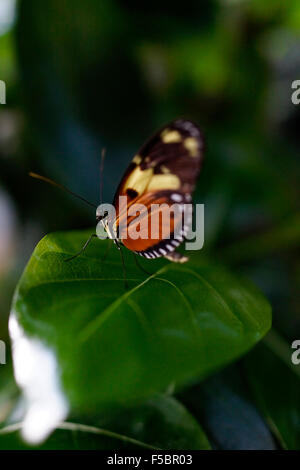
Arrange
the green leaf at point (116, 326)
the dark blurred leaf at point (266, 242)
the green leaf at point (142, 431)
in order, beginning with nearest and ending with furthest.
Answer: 1. the green leaf at point (116, 326)
2. the green leaf at point (142, 431)
3. the dark blurred leaf at point (266, 242)

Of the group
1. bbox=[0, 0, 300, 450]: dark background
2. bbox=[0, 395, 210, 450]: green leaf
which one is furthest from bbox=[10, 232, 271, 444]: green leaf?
bbox=[0, 0, 300, 450]: dark background

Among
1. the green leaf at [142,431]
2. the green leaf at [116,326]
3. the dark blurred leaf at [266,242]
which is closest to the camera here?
the green leaf at [116,326]

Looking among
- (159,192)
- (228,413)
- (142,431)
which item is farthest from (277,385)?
(159,192)

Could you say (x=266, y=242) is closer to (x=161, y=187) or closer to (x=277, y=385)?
(x=277, y=385)

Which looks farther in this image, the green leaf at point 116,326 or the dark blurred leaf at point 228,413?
the dark blurred leaf at point 228,413

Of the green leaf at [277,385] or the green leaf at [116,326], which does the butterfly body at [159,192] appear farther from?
the green leaf at [277,385]

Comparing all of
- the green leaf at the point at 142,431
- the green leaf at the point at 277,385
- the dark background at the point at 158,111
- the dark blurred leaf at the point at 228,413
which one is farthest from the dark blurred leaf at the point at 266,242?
the green leaf at the point at 142,431

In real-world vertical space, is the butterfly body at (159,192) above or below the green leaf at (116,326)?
above
